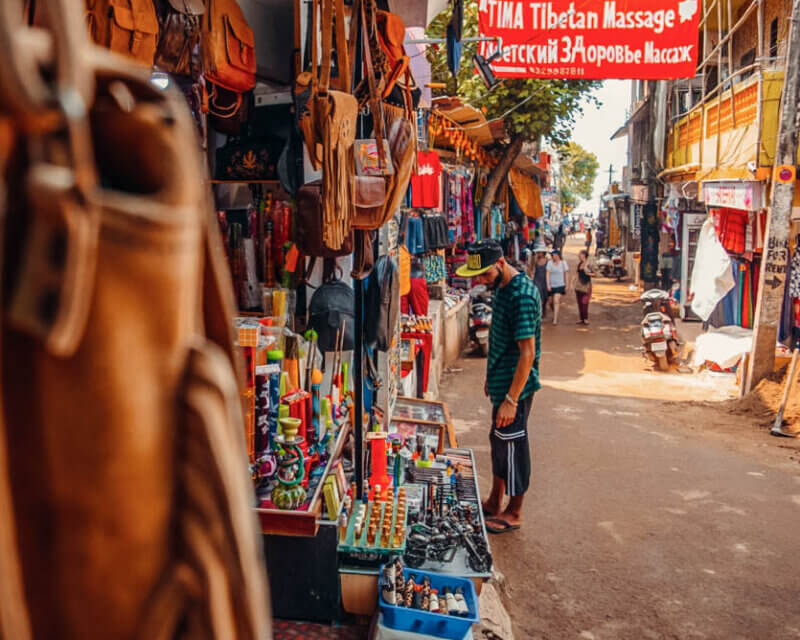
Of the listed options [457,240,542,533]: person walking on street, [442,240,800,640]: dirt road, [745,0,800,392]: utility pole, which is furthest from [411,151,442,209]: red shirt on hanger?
[745,0,800,392]: utility pole

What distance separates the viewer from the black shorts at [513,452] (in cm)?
500

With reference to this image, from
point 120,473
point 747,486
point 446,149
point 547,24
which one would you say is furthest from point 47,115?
point 446,149

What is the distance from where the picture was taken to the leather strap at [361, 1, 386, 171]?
3.40 m

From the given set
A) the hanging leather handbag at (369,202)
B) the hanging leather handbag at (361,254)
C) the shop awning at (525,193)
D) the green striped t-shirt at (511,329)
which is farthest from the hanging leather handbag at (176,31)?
the shop awning at (525,193)

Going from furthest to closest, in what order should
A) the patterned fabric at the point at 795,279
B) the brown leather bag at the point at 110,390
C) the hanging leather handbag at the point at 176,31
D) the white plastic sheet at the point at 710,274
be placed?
the white plastic sheet at the point at 710,274 < the patterned fabric at the point at 795,279 < the hanging leather handbag at the point at 176,31 < the brown leather bag at the point at 110,390

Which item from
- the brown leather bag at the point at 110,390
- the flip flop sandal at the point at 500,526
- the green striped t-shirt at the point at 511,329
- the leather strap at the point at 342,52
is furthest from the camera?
the flip flop sandal at the point at 500,526

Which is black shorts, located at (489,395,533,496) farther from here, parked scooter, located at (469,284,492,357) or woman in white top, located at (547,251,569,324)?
woman in white top, located at (547,251,569,324)

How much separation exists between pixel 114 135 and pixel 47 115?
2.9 inches

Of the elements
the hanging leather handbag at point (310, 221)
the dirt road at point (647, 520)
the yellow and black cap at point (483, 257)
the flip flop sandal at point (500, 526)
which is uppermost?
the hanging leather handbag at point (310, 221)

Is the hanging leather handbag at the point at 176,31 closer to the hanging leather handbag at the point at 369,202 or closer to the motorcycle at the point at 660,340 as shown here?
the hanging leather handbag at the point at 369,202

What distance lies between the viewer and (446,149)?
508 inches

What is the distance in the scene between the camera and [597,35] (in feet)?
24.6

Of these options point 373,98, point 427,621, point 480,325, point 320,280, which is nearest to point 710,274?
point 480,325

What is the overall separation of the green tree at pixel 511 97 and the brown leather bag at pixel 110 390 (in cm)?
1313
